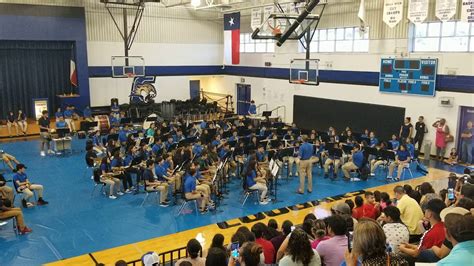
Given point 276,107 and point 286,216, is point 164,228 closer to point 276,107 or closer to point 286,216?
point 286,216

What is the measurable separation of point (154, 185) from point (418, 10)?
12193 millimetres

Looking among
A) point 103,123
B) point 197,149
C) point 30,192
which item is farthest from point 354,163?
point 103,123

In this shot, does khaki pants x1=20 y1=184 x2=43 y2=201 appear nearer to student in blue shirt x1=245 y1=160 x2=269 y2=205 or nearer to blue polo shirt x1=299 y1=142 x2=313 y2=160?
student in blue shirt x1=245 y1=160 x2=269 y2=205

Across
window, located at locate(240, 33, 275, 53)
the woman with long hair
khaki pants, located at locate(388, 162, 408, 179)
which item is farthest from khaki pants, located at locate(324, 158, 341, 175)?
window, located at locate(240, 33, 275, 53)

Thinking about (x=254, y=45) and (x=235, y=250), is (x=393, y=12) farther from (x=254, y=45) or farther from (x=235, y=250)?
(x=235, y=250)

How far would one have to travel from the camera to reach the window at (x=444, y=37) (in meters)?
17.4

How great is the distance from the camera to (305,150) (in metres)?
13.8

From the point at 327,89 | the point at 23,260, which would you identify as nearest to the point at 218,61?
the point at 327,89

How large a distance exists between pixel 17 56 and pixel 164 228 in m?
19.6

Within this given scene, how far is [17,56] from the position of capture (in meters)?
25.2

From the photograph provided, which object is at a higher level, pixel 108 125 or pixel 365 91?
pixel 365 91

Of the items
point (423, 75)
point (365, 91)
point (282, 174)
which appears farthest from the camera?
point (365, 91)

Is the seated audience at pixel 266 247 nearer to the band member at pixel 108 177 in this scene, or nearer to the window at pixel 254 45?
the band member at pixel 108 177

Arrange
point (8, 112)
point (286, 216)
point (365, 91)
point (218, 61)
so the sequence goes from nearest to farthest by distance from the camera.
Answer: point (286, 216), point (365, 91), point (8, 112), point (218, 61)
